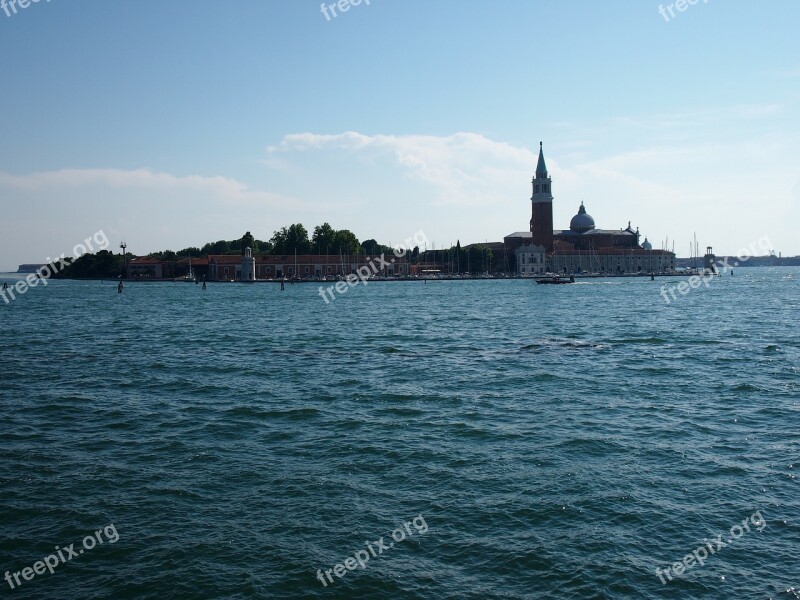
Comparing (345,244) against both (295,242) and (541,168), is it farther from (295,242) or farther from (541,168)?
(541,168)

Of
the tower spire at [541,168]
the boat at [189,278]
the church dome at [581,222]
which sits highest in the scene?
the tower spire at [541,168]

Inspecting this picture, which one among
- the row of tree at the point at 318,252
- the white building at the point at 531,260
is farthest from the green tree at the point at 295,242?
the white building at the point at 531,260

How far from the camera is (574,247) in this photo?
186 meters

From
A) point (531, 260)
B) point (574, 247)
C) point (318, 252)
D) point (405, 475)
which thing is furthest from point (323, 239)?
point (405, 475)

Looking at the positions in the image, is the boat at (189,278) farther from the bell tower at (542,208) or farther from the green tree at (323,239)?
the bell tower at (542,208)

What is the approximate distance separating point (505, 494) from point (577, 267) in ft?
572

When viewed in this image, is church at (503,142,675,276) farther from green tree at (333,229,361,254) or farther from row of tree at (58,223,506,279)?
green tree at (333,229,361,254)

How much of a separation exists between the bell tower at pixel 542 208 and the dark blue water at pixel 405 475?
14082 cm

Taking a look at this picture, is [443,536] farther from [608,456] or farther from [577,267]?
[577,267]

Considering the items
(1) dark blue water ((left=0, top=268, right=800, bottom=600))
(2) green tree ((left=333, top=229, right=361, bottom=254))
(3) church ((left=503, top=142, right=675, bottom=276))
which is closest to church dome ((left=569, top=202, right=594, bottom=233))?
(3) church ((left=503, top=142, right=675, bottom=276))

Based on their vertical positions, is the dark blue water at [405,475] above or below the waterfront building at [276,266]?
below

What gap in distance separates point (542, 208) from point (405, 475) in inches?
6314

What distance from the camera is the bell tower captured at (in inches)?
6506

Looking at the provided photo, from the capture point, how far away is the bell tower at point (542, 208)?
165250 mm
